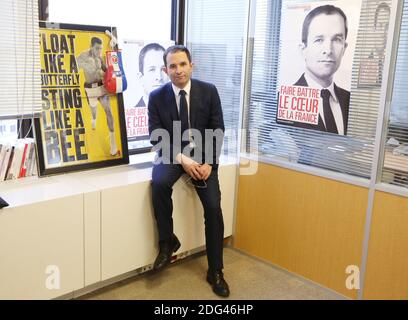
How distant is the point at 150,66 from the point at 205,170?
1011 millimetres

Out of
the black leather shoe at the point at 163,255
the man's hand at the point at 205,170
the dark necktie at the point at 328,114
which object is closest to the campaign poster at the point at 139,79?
the man's hand at the point at 205,170

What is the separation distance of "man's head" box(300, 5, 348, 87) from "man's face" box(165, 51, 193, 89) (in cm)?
73

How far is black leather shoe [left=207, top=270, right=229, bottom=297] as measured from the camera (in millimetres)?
2588

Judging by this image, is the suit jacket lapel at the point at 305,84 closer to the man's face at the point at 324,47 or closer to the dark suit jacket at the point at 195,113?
the man's face at the point at 324,47

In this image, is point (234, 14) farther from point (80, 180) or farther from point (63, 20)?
point (80, 180)

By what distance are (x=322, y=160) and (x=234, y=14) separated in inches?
48.3

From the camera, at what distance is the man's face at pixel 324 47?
8.11 feet

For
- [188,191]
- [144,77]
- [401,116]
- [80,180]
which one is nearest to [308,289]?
[188,191]

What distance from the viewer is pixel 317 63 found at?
2.58 metres

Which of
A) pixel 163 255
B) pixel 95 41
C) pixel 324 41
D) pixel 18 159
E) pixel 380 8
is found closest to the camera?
pixel 380 8

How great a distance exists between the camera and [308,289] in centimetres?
273

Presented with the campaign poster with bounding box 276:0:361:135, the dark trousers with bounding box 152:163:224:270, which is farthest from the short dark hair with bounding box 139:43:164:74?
the campaign poster with bounding box 276:0:361:135

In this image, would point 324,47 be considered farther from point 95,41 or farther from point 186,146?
point 95,41

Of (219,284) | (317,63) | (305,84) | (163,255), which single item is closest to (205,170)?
(163,255)
